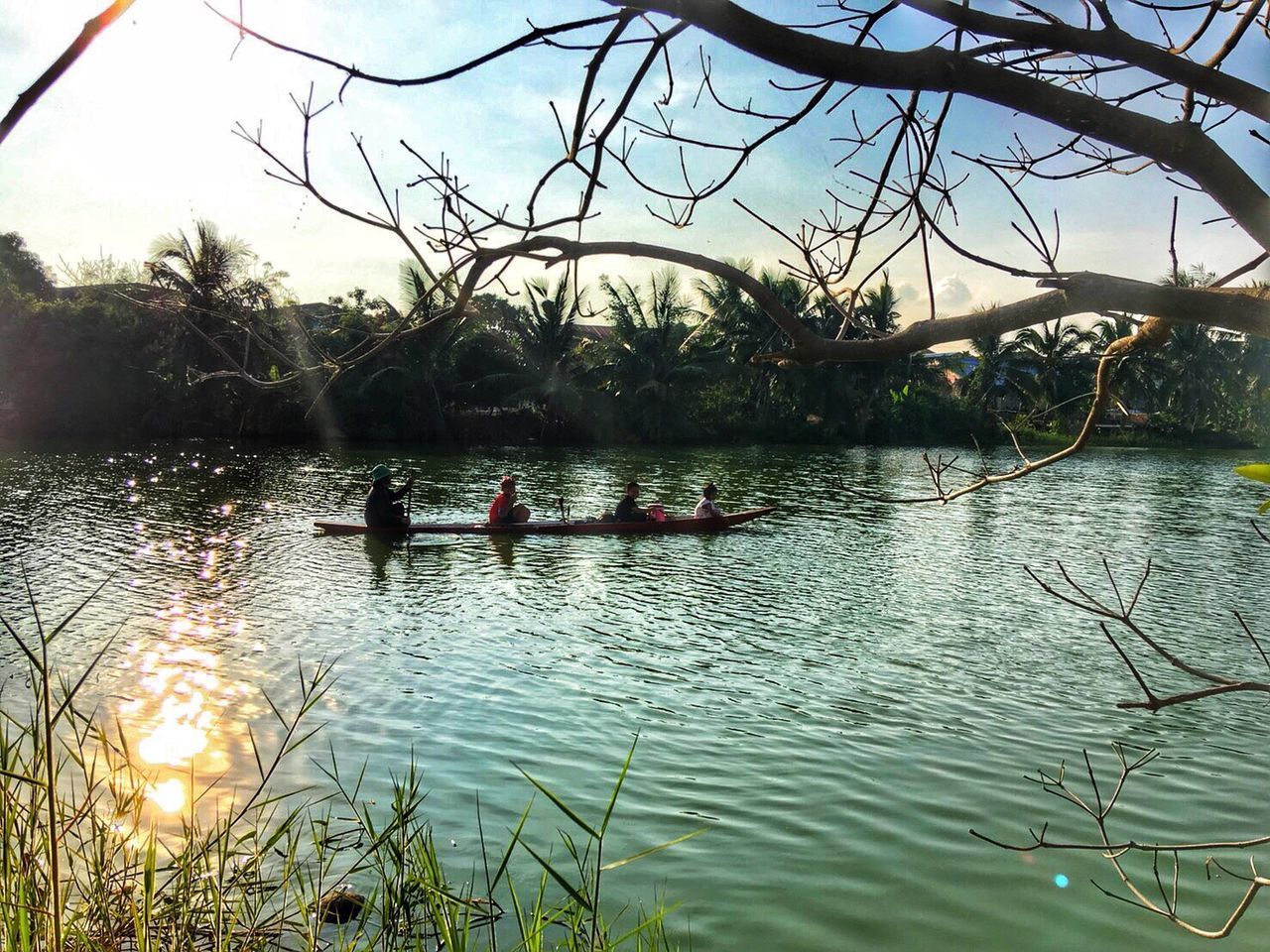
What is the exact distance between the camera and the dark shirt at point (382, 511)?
1367cm

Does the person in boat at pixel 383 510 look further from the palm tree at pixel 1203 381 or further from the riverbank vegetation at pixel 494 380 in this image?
the palm tree at pixel 1203 381

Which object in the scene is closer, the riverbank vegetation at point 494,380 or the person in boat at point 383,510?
the person in boat at point 383,510

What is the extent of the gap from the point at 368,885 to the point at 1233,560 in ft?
41.7

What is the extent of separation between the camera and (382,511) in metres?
13.7

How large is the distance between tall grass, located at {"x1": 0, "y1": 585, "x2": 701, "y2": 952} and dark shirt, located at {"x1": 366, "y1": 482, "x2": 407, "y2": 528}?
8336mm

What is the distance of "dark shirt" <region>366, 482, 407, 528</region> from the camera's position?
1367cm

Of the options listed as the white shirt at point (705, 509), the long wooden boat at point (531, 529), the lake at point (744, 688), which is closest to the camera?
the lake at point (744, 688)

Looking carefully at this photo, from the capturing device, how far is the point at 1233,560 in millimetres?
13109

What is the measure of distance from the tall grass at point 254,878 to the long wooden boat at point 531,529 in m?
8.57

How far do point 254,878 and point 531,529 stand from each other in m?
10.6

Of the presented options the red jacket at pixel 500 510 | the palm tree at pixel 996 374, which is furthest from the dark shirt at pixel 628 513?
the palm tree at pixel 996 374

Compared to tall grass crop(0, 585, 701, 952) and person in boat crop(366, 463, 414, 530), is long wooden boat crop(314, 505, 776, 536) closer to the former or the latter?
person in boat crop(366, 463, 414, 530)

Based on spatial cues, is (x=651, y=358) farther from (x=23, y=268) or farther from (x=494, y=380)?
(x=23, y=268)

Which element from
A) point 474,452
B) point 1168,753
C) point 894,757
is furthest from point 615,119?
point 474,452
